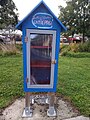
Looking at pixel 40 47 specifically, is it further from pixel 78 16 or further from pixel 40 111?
pixel 78 16

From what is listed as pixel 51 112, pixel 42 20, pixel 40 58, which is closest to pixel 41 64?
pixel 40 58

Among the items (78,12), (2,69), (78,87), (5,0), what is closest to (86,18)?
(78,12)

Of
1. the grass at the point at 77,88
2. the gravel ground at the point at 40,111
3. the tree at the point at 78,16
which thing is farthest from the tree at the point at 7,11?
the gravel ground at the point at 40,111

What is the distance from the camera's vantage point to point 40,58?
3525 millimetres

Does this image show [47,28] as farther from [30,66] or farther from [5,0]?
[5,0]

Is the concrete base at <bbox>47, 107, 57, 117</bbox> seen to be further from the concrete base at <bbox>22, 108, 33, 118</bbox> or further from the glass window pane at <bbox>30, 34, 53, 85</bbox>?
the glass window pane at <bbox>30, 34, 53, 85</bbox>

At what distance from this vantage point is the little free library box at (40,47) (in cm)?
325

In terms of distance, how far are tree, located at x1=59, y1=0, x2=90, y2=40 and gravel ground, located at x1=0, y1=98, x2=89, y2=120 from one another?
11.9 m

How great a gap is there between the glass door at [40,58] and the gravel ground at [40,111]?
22.7 inches

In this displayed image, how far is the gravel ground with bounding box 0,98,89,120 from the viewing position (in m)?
3.61

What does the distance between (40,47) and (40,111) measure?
1.29 meters

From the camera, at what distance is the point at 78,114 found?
12.3 feet

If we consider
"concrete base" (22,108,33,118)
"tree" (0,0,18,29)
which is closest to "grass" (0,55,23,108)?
"concrete base" (22,108,33,118)

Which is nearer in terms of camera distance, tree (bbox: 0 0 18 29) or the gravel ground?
the gravel ground
